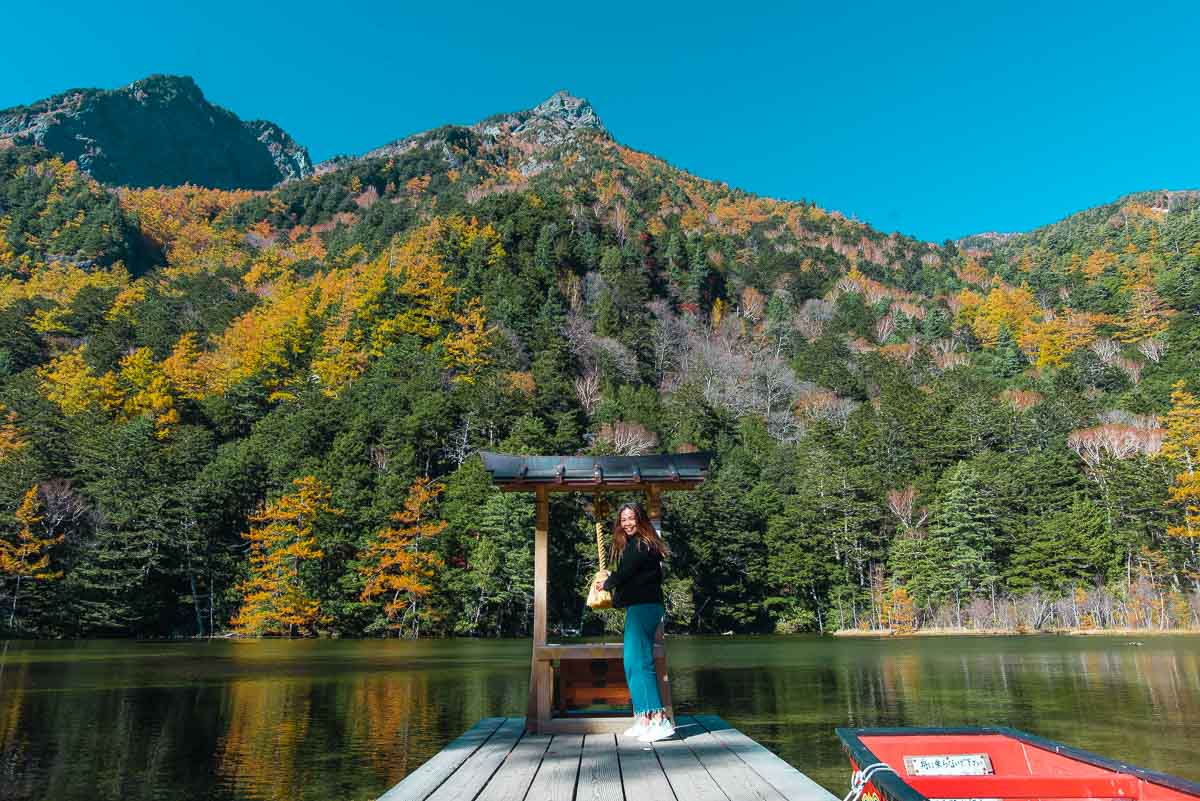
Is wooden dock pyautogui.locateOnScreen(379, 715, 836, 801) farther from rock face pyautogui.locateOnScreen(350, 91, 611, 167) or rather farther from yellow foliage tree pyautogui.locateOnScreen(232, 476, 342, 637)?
rock face pyautogui.locateOnScreen(350, 91, 611, 167)

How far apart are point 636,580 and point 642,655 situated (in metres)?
0.54

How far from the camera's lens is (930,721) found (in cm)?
1198

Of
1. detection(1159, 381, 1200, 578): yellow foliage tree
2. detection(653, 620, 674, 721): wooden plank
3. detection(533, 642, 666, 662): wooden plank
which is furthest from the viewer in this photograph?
detection(1159, 381, 1200, 578): yellow foliage tree

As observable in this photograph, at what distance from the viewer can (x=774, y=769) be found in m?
4.71

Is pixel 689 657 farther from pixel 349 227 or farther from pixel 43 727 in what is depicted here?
pixel 349 227

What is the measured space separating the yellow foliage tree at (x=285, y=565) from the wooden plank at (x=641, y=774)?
37086 mm

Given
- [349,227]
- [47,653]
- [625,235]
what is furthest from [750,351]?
[47,653]

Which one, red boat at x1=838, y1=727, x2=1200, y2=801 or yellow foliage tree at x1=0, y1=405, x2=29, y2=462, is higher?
yellow foliage tree at x1=0, y1=405, x2=29, y2=462

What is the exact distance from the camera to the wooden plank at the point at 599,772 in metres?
4.18

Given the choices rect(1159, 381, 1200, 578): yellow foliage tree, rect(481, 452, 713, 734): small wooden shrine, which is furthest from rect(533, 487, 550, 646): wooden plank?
rect(1159, 381, 1200, 578): yellow foliage tree

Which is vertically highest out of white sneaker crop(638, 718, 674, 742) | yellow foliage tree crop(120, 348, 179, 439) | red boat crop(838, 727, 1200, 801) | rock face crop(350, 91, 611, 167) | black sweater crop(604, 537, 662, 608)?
rock face crop(350, 91, 611, 167)

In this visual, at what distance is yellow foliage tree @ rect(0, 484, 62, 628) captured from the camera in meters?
35.8

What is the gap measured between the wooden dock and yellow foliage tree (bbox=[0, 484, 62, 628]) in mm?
38825

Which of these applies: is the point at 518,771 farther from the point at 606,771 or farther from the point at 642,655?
the point at 642,655
